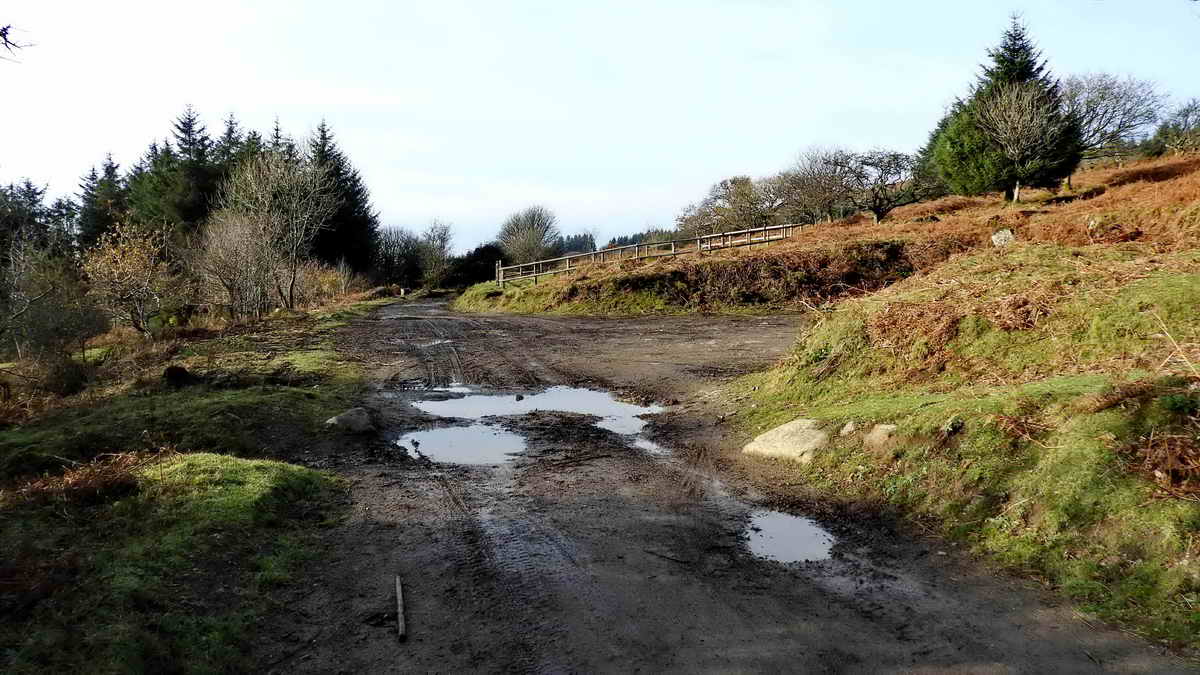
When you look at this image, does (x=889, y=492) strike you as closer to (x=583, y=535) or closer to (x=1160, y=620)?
(x=1160, y=620)

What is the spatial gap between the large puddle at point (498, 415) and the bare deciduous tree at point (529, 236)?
43215 mm

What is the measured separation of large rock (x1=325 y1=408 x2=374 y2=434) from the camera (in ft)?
31.8

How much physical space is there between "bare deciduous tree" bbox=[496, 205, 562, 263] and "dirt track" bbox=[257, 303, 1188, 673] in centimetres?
4819

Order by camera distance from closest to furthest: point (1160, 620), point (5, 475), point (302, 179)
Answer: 1. point (1160, 620)
2. point (5, 475)
3. point (302, 179)

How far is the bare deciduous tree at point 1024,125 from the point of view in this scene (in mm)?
32250

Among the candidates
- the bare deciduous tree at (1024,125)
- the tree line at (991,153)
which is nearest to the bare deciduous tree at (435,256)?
the tree line at (991,153)

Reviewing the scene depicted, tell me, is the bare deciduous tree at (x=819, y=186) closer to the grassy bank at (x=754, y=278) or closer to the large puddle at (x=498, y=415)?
the grassy bank at (x=754, y=278)

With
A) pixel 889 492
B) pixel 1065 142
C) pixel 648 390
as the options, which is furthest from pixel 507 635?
pixel 1065 142

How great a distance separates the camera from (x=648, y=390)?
1250 cm

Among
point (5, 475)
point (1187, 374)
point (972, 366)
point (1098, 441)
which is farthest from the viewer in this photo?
point (972, 366)

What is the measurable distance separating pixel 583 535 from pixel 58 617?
3.63 meters

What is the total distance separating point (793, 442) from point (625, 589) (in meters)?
3.68

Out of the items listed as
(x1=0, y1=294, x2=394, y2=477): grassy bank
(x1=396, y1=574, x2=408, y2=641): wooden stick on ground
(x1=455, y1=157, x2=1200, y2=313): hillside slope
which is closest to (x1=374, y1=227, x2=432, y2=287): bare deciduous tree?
(x1=455, y1=157, x2=1200, y2=313): hillside slope

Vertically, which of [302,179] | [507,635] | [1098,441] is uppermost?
[302,179]
